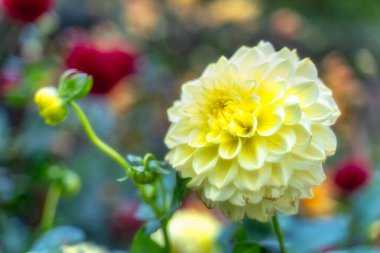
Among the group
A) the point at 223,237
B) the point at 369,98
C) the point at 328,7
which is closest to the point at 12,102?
the point at 223,237

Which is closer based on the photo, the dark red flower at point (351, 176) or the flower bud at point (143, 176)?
the flower bud at point (143, 176)

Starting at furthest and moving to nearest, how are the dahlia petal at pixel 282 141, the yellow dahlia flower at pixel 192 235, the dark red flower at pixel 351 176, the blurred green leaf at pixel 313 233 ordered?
the dark red flower at pixel 351 176
the yellow dahlia flower at pixel 192 235
the blurred green leaf at pixel 313 233
the dahlia petal at pixel 282 141

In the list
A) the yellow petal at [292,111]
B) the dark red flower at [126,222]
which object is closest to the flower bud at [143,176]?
the yellow petal at [292,111]

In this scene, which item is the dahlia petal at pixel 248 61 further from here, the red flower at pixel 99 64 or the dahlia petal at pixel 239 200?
the red flower at pixel 99 64

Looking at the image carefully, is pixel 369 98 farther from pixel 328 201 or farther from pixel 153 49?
pixel 328 201

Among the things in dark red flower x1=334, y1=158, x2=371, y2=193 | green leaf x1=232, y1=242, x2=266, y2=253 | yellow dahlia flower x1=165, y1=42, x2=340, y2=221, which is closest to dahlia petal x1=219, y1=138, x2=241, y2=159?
yellow dahlia flower x1=165, y1=42, x2=340, y2=221

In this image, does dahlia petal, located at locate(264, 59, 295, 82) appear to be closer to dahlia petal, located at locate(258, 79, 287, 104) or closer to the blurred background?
dahlia petal, located at locate(258, 79, 287, 104)
